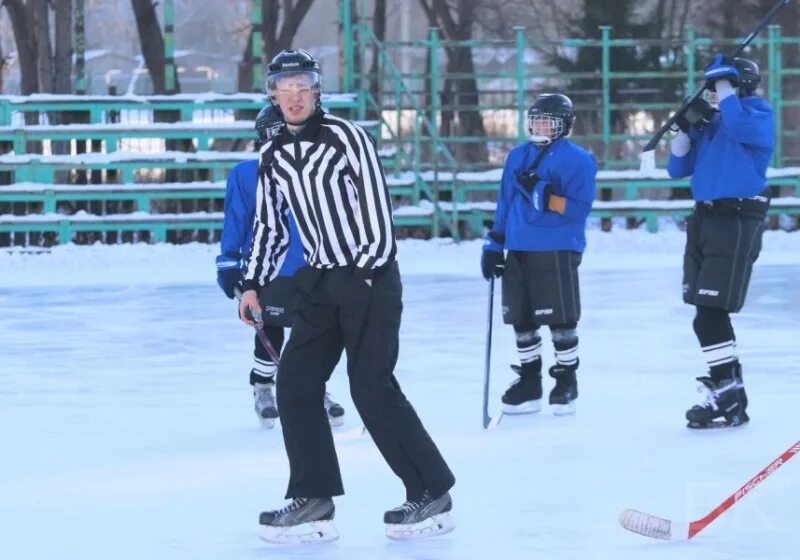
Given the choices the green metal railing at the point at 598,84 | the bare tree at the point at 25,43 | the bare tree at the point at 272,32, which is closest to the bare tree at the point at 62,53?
the bare tree at the point at 25,43

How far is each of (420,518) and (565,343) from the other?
9.81ft

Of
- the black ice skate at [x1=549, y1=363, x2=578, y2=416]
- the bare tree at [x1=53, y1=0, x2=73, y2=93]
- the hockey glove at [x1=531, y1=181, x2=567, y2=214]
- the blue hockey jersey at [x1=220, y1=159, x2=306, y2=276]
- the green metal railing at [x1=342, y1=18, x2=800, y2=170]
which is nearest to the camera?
the blue hockey jersey at [x1=220, y1=159, x2=306, y2=276]

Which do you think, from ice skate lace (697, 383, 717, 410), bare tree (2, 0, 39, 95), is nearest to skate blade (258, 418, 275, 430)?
ice skate lace (697, 383, 717, 410)

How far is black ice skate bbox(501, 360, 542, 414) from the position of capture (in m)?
9.00

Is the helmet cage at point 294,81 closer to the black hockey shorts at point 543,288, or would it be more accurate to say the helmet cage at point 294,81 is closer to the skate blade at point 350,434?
the skate blade at point 350,434

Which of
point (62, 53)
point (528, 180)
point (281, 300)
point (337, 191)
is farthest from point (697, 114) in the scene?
point (62, 53)

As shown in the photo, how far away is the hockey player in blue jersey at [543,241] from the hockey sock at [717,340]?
29.1 inches

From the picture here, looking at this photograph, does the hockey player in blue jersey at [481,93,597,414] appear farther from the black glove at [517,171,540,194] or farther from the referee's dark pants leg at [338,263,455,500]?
the referee's dark pants leg at [338,263,455,500]

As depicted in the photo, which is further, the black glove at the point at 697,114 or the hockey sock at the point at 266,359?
the hockey sock at the point at 266,359

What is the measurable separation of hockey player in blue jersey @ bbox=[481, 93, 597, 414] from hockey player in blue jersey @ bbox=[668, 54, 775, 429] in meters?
0.57

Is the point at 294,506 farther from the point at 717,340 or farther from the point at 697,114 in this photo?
the point at 697,114

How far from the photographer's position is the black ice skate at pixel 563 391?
8.91 meters

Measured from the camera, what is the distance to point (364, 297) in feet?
19.8

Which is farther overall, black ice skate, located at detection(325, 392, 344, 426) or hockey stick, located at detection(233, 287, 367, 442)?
black ice skate, located at detection(325, 392, 344, 426)
